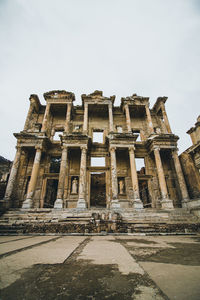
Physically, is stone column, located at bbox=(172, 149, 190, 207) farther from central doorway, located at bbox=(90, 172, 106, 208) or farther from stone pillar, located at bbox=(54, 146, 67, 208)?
central doorway, located at bbox=(90, 172, 106, 208)

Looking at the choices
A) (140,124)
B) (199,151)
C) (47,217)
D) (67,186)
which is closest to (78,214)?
(47,217)

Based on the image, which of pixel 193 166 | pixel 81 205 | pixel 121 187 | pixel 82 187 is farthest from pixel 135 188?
pixel 193 166

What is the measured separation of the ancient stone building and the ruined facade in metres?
0.99

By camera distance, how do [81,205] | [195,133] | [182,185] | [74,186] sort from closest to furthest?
[81,205] → [182,185] → [74,186] → [195,133]

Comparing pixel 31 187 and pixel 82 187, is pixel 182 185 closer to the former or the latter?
pixel 82 187

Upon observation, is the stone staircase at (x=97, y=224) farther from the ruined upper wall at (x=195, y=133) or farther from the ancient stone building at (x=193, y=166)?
the ruined upper wall at (x=195, y=133)

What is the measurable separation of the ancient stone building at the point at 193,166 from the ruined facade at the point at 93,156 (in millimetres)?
989

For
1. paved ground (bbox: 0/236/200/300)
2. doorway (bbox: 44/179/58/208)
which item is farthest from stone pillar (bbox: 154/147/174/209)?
paved ground (bbox: 0/236/200/300)

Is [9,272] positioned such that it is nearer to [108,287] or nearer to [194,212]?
[108,287]

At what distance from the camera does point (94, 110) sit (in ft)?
51.2

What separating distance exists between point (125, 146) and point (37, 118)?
34.3ft

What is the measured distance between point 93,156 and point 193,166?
898 centimetres

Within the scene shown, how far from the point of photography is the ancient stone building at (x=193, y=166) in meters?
11.6

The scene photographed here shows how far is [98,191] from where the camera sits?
19.8m
